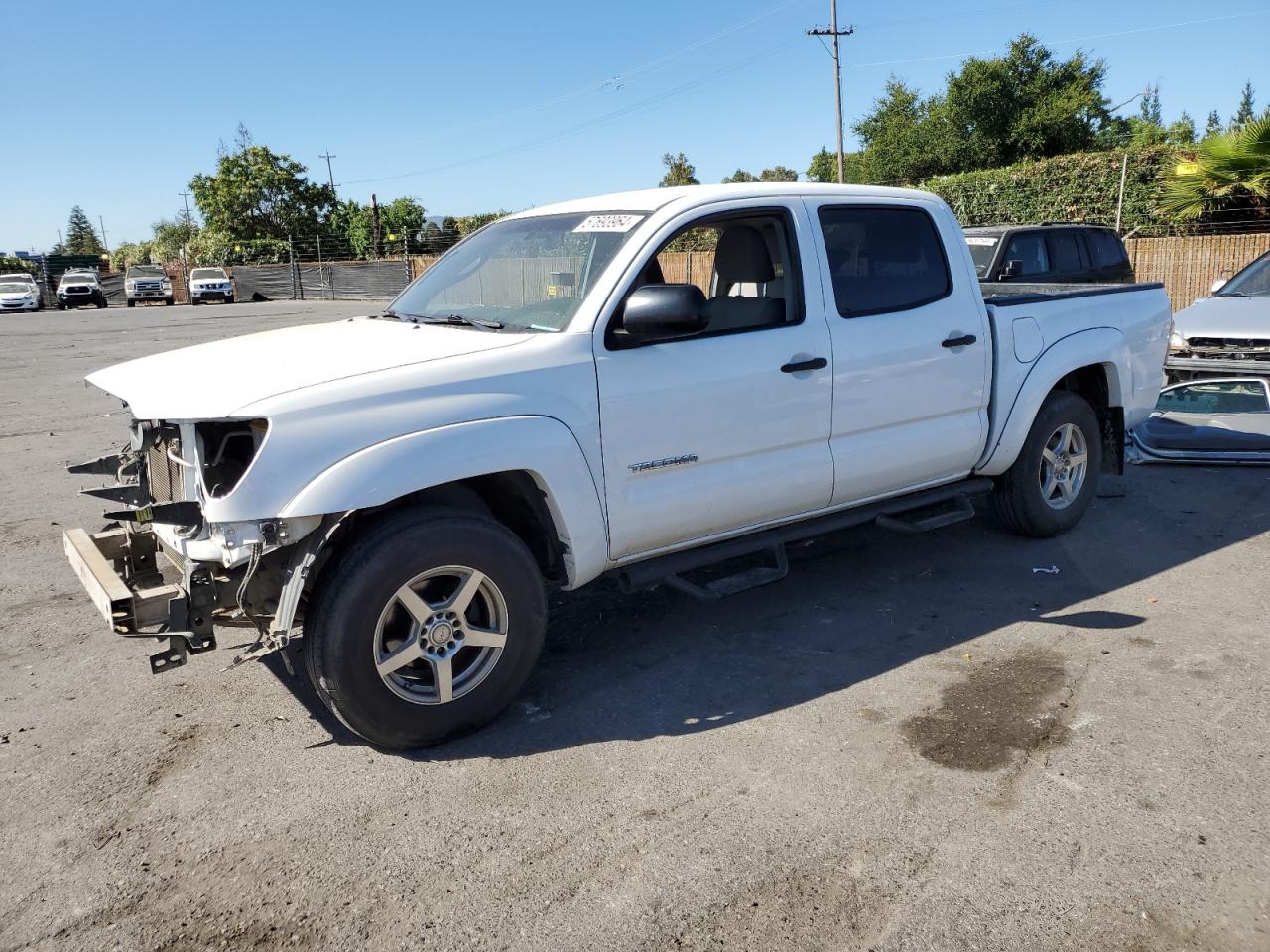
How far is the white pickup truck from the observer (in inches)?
136

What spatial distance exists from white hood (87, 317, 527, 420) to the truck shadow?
1.35 metres

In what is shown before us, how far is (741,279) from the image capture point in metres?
4.87

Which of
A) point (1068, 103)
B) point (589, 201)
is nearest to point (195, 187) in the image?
point (1068, 103)

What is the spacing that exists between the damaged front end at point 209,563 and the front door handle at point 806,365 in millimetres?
2033

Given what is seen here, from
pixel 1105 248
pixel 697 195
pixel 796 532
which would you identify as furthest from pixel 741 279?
pixel 1105 248

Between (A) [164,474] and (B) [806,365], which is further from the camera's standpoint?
Result: (B) [806,365]

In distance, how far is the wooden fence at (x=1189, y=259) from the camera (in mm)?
16125

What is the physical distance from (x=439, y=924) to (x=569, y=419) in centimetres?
180

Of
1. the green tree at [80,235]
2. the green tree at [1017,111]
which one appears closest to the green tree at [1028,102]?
the green tree at [1017,111]

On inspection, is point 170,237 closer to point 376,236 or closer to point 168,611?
point 376,236

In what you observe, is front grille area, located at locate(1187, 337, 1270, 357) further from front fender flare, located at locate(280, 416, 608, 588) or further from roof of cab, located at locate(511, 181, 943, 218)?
front fender flare, located at locate(280, 416, 608, 588)

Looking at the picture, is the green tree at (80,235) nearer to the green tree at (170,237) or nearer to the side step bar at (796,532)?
the green tree at (170,237)

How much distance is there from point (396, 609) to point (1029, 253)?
35.1ft

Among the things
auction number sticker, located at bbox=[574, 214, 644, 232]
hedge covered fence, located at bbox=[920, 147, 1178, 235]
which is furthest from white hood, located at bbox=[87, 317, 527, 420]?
hedge covered fence, located at bbox=[920, 147, 1178, 235]
